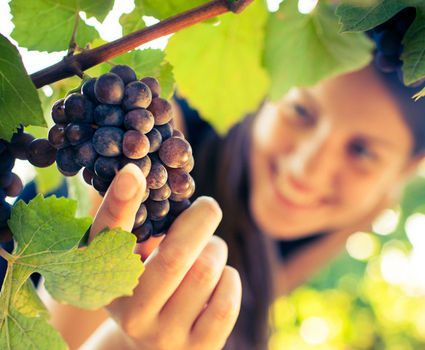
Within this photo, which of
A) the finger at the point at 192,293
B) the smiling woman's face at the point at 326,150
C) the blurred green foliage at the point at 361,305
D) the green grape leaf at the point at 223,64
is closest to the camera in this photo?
the finger at the point at 192,293

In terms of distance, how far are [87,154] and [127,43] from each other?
8 cm

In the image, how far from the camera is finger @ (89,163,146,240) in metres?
0.25

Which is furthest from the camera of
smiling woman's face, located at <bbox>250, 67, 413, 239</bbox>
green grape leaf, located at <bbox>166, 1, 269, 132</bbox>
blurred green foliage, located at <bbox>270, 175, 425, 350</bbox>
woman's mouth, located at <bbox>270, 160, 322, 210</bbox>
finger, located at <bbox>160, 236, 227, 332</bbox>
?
blurred green foliage, located at <bbox>270, 175, 425, 350</bbox>

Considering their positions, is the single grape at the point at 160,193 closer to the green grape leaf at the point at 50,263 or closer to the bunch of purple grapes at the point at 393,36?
the green grape leaf at the point at 50,263

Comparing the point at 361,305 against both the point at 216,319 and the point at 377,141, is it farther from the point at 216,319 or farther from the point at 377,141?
the point at 216,319

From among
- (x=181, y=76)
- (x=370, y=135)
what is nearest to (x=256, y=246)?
(x=370, y=135)

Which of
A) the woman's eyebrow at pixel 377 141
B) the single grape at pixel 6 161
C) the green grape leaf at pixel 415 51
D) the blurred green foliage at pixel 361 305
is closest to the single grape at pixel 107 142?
the single grape at pixel 6 161

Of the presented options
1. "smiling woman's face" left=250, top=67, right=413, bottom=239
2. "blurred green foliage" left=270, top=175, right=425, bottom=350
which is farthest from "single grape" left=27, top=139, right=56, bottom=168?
"blurred green foliage" left=270, top=175, right=425, bottom=350

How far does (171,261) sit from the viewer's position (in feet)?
1.10

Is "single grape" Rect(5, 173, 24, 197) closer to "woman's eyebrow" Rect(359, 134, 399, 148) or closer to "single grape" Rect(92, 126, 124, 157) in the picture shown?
"single grape" Rect(92, 126, 124, 157)

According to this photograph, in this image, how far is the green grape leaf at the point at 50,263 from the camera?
0.81 ft

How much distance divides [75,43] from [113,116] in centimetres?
7

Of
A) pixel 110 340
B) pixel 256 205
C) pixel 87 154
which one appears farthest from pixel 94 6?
pixel 256 205

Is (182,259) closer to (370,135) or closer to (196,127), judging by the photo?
(370,135)
